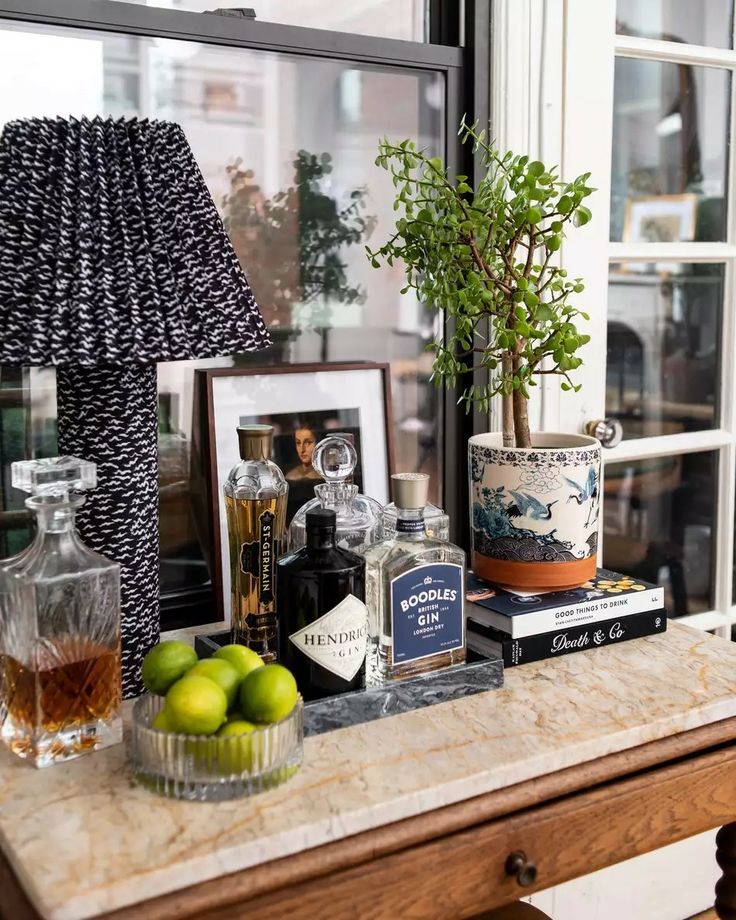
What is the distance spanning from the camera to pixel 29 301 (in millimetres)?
1039

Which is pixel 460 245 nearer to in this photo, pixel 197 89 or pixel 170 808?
pixel 197 89

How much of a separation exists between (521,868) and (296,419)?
2.50ft

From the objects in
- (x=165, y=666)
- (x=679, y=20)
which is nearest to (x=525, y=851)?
(x=165, y=666)

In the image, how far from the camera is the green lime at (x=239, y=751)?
99 cm

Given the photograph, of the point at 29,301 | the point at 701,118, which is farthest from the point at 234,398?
the point at 701,118

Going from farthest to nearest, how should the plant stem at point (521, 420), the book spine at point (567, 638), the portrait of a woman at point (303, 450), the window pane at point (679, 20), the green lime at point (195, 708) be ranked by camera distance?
1. the window pane at point (679, 20)
2. the portrait of a woman at point (303, 450)
3. the plant stem at point (521, 420)
4. the book spine at point (567, 638)
5. the green lime at point (195, 708)

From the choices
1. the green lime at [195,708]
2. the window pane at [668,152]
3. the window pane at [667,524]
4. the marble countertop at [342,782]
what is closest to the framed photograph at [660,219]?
the window pane at [668,152]

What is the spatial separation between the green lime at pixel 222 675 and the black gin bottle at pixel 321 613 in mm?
115

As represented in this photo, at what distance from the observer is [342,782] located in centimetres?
102

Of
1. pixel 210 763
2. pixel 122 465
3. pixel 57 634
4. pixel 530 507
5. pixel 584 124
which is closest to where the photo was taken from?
pixel 210 763

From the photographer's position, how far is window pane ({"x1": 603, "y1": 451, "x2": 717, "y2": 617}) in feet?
6.68

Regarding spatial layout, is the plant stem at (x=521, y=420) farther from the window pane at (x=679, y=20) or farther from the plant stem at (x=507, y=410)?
the window pane at (x=679, y=20)

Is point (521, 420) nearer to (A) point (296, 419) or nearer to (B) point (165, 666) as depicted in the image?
(A) point (296, 419)

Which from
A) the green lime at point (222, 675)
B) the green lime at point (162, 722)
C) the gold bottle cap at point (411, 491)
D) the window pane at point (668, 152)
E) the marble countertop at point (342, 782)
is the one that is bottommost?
the marble countertop at point (342, 782)
